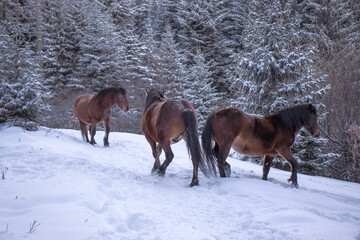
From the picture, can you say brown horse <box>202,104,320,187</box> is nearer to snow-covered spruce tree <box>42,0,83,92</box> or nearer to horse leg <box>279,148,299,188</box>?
horse leg <box>279,148,299,188</box>

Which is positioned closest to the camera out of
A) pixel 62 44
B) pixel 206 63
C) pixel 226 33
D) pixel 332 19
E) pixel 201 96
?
pixel 201 96

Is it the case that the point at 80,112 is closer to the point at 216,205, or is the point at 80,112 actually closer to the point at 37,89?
the point at 37,89

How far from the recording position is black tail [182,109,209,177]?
3.86 metres

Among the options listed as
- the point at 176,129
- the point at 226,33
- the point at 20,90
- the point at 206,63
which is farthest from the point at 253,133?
the point at 226,33

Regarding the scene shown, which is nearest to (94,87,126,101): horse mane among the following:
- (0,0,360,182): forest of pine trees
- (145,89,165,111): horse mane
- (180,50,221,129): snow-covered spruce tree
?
(0,0,360,182): forest of pine trees

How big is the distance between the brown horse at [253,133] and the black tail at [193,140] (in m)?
0.28

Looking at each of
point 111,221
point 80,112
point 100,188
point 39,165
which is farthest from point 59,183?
point 80,112

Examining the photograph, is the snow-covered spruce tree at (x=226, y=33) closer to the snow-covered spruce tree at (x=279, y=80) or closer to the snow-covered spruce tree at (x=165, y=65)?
the snow-covered spruce tree at (x=165, y=65)

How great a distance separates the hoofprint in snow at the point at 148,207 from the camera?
2.07m

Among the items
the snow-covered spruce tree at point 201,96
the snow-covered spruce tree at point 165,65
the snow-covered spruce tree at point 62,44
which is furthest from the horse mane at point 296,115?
the snow-covered spruce tree at point 62,44

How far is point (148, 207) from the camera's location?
2773mm

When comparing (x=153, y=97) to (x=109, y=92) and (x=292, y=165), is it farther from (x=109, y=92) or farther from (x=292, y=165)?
(x=292, y=165)

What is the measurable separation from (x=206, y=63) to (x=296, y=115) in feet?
50.4

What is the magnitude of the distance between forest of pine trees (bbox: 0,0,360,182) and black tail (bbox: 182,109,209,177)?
4.62 metres
